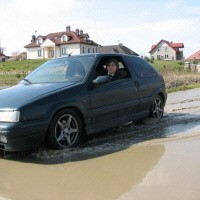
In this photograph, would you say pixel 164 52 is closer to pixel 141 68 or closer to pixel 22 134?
pixel 141 68

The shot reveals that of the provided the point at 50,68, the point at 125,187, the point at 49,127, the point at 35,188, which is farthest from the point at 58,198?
the point at 50,68

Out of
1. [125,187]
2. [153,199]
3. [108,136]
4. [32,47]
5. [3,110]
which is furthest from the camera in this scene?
[32,47]

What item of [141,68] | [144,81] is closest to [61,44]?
[141,68]

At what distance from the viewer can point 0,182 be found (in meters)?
4.92

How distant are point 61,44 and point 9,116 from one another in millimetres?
76487

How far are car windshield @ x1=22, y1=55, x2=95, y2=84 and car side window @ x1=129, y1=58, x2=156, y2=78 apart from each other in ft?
4.00

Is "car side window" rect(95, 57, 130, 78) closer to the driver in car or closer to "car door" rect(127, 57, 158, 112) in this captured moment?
the driver in car

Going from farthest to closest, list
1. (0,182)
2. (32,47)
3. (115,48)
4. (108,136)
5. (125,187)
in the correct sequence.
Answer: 1. (115,48)
2. (32,47)
3. (108,136)
4. (0,182)
5. (125,187)

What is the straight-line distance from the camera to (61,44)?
81.2 meters

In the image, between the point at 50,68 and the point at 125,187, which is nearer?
the point at 125,187

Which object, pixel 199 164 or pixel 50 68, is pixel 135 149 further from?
pixel 50 68

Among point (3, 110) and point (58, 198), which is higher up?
point (3, 110)

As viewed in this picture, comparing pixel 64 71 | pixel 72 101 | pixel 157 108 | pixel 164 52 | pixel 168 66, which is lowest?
pixel 157 108

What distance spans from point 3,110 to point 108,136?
2.28 metres
